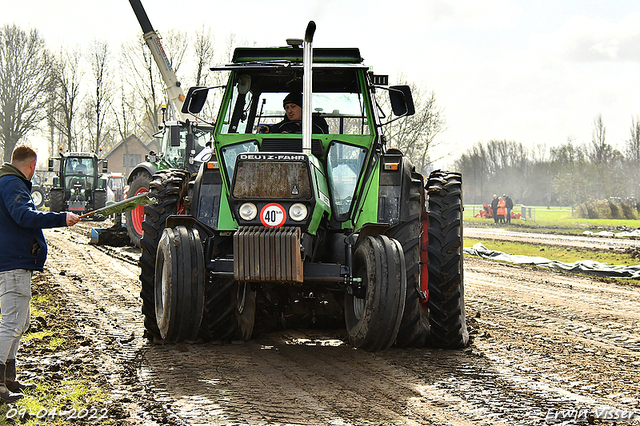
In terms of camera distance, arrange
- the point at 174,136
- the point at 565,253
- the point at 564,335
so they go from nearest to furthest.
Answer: the point at 564,335, the point at 174,136, the point at 565,253

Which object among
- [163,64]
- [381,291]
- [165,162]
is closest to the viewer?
[381,291]

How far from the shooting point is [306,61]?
6.09 m

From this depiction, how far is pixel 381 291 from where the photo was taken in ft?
17.6

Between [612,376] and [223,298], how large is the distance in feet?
11.2

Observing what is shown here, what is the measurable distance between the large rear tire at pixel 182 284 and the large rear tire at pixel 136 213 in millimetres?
10989

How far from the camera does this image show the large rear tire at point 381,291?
5.39 metres

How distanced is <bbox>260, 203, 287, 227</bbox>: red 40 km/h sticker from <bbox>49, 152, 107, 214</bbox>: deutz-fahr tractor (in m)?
25.1

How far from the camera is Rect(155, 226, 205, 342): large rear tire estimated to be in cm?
559

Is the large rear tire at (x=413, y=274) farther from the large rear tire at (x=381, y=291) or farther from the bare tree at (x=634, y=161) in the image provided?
the bare tree at (x=634, y=161)

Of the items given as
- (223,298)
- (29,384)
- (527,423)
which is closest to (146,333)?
(223,298)

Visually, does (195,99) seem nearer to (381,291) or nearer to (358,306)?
(358,306)

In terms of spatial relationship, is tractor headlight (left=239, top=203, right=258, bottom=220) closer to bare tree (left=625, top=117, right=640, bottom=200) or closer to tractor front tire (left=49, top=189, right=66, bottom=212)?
tractor front tire (left=49, top=189, right=66, bottom=212)

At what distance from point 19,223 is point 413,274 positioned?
3.29 metres

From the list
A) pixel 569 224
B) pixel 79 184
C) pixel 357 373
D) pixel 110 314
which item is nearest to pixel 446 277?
pixel 357 373
